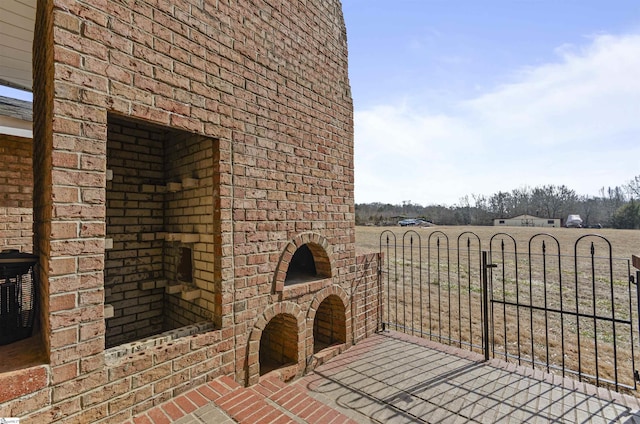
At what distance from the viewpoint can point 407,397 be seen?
3.14 metres

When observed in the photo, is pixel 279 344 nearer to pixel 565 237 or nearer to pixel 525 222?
pixel 565 237

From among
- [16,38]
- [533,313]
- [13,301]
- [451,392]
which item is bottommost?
[533,313]

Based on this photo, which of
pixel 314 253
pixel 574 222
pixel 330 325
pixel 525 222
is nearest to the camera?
pixel 314 253

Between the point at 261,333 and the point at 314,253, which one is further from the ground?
the point at 314,253

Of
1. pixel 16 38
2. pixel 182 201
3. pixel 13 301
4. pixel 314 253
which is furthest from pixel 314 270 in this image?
pixel 16 38

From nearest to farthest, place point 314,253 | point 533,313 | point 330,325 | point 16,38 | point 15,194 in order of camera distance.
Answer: point 16,38
point 314,253
point 330,325
point 15,194
point 533,313

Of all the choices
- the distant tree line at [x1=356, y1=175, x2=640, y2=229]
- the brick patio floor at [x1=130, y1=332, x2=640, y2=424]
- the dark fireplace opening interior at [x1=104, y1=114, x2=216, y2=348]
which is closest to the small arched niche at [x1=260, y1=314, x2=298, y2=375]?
the brick patio floor at [x1=130, y1=332, x2=640, y2=424]

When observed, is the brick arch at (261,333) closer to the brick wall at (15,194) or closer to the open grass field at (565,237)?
the brick wall at (15,194)

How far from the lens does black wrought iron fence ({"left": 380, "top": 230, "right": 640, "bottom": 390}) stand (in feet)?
12.6

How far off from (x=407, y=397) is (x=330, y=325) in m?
1.57

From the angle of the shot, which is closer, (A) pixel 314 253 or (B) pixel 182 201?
(B) pixel 182 201

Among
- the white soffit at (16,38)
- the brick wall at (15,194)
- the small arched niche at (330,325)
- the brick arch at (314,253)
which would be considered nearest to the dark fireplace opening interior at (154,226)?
the brick arch at (314,253)

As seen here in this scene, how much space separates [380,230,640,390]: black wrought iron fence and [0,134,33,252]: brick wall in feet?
19.8

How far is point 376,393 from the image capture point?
322cm
